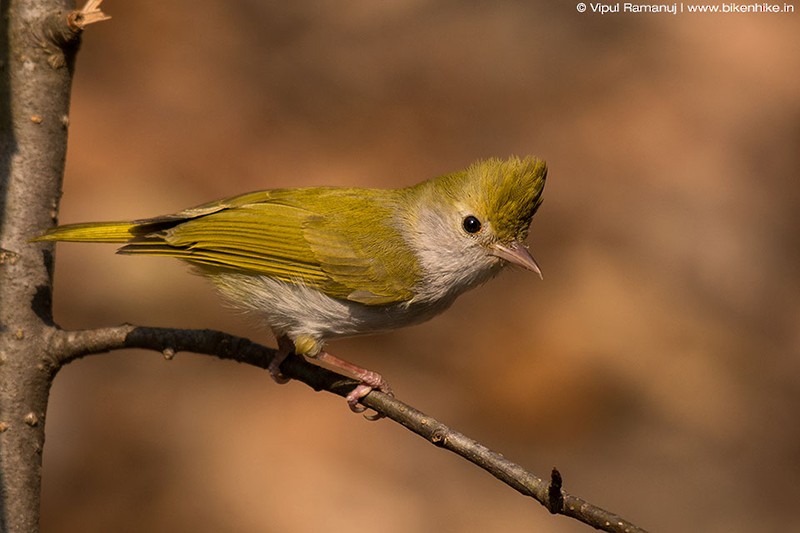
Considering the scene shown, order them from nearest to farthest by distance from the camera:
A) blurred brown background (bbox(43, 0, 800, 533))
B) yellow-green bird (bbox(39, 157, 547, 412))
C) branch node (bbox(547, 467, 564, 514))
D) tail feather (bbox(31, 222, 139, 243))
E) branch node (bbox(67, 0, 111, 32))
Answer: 1. branch node (bbox(547, 467, 564, 514))
2. branch node (bbox(67, 0, 111, 32))
3. tail feather (bbox(31, 222, 139, 243))
4. yellow-green bird (bbox(39, 157, 547, 412))
5. blurred brown background (bbox(43, 0, 800, 533))

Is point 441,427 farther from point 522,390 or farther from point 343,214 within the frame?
point 522,390

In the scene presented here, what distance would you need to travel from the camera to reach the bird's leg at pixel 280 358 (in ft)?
10.5

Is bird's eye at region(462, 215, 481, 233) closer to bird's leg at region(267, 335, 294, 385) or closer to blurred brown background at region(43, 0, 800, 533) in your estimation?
bird's leg at region(267, 335, 294, 385)

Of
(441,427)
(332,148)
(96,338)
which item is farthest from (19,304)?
(332,148)

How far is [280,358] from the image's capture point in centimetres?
323

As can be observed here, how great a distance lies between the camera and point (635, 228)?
7320 mm

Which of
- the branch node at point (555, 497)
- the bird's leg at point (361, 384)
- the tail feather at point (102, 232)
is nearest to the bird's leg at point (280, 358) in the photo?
the bird's leg at point (361, 384)

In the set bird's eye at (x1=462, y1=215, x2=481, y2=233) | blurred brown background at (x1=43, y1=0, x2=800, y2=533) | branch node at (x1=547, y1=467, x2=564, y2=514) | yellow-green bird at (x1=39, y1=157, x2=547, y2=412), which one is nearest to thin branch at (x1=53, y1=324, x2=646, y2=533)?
branch node at (x1=547, y1=467, x2=564, y2=514)

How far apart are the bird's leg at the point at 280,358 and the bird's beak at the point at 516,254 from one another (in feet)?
2.86

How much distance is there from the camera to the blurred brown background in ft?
17.7

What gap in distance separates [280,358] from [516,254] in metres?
1.02

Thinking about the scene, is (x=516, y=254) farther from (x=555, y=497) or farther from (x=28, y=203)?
(x=28, y=203)

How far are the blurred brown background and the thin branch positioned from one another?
75 cm

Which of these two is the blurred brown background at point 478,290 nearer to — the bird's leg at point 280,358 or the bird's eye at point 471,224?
the bird's leg at point 280,358
